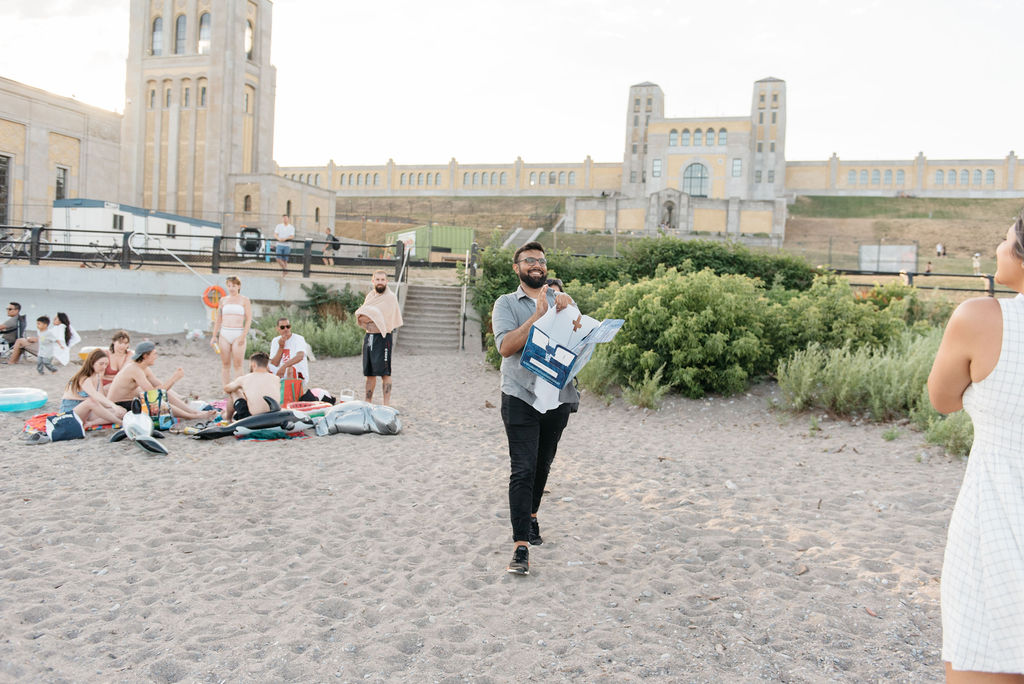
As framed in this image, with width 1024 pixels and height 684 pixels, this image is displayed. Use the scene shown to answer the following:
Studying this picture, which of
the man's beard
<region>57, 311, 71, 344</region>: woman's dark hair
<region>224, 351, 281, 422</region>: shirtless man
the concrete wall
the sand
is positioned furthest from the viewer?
the concrete wall

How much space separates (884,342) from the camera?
11.2 metres

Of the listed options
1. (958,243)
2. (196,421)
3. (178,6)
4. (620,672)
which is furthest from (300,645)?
(958,243)

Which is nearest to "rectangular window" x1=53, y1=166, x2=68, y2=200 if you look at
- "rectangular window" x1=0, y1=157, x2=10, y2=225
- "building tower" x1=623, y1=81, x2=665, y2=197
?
"rectangular window" x1=0, y1=157, x2=10, y2=225

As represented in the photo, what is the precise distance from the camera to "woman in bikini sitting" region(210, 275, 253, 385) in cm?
1048

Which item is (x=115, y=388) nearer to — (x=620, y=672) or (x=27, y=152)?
(x=620, y=672)

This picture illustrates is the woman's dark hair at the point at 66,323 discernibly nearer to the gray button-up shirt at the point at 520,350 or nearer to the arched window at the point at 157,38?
the gray button-up shirt at the point at 520,350

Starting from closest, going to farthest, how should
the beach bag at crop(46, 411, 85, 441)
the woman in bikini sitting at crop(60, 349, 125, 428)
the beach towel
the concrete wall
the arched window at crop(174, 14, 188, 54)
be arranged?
1. the beach bag at crop(46, 411, 85, 441)
2. the woman in bikini sitting at crop(60, 349, 125, 428)
3. the beach towel
4. the concrete wall
5. the arched window at crop(174, 14, 188, 54)

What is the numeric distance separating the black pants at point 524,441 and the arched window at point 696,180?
72.1 m

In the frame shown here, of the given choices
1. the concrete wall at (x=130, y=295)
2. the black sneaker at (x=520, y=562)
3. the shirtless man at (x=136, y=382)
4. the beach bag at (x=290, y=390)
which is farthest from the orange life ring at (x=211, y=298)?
the black sneaker at (x=520, y=562)

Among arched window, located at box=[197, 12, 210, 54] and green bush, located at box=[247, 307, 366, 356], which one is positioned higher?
arched window, located at box=[197, 12, 210, 54]

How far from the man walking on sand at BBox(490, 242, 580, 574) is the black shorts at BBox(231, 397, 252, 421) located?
4769mm

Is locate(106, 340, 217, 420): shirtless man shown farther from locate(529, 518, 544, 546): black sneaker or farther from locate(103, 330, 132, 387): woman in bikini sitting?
locate(529, 518, 544, 546): black sneaker

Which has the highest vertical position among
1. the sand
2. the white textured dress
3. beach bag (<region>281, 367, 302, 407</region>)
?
the white textured dress

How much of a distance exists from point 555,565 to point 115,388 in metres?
5.91
